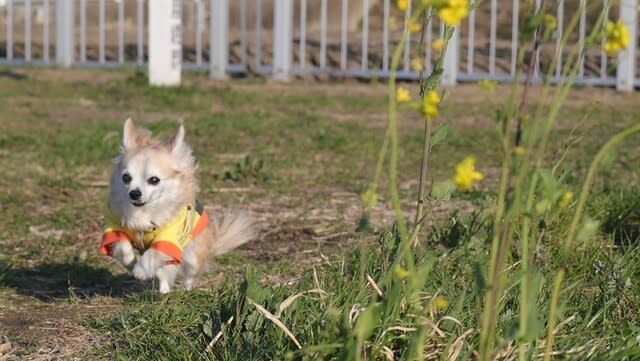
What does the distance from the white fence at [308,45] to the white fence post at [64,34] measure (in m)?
0.01

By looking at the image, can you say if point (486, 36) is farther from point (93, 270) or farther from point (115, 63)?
point (93, 270)

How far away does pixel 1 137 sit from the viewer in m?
9.13

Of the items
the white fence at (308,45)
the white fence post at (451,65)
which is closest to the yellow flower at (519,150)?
the white fence at (308,45)

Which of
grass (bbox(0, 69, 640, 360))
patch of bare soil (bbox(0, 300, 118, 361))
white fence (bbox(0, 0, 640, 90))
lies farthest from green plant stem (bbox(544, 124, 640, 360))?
white fence (bbox(0, 0, 640, 90))

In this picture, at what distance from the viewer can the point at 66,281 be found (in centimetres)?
505

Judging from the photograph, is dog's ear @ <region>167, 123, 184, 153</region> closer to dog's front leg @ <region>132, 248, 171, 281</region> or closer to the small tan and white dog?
the small tan and white dog

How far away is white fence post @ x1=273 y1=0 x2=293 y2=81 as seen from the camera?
1496 centimetres

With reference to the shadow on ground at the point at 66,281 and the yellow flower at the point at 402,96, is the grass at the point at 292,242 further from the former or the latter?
the yellow flower at the point at 402,96

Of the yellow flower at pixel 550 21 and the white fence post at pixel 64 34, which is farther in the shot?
the white fence post at pixel 64 34

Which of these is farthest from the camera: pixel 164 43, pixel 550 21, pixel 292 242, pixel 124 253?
pixel 164 43

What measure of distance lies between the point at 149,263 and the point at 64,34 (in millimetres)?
12505

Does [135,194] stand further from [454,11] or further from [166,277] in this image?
[454,11]

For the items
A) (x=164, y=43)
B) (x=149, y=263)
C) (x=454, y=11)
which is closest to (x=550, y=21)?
(x=454, y=11)

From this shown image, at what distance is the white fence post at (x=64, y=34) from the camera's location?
16656 millimetres
